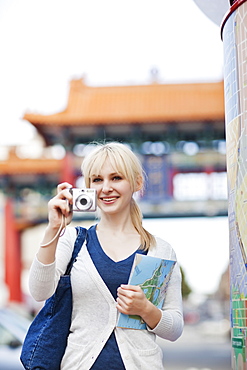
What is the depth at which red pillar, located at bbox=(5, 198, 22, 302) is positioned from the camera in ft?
58.2

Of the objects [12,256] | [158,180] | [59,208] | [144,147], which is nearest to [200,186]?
[158,180]

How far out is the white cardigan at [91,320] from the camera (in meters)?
1.50

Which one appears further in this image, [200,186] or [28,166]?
[28,166]

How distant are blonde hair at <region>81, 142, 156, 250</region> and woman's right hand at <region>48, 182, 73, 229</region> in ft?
0.40

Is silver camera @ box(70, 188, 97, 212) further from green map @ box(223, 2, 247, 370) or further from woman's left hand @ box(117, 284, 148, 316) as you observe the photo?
green map @ box(223, 2, 247, 370)

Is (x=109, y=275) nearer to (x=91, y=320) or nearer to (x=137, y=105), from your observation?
(x=91, y=320)

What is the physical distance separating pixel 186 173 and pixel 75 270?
15.4m

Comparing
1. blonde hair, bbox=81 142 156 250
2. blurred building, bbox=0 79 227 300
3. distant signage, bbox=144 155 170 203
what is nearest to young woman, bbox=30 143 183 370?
blonde hair, bbox=81 142 156 250

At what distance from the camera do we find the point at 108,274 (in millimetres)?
1551

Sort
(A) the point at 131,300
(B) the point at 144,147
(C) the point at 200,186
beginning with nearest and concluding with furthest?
1. (A) the point at 131,300
2. (C) the point at 200,186
3. (B) the point at 144,147

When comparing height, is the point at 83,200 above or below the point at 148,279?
above

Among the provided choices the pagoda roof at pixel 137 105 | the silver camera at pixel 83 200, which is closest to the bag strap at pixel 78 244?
the silver camera at pixel 83 200

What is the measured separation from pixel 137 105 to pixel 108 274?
16.0 metres

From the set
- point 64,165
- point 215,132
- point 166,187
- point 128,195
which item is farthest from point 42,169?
point 128,195
